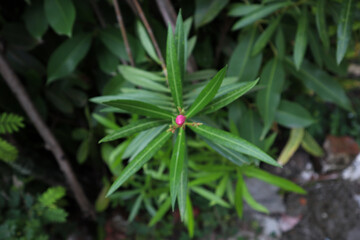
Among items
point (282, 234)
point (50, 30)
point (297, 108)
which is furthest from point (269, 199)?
point (50, 30)

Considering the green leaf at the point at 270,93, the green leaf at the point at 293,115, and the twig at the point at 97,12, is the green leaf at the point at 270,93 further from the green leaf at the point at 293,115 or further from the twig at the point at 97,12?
the twig at the point at 97,12

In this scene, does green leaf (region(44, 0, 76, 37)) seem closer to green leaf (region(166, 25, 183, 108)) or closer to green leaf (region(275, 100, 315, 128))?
green leaf (region(166, 25, 183, 108))

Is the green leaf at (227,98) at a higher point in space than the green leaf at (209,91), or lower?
lower

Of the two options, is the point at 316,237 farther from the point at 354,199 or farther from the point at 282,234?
the point at 354,199

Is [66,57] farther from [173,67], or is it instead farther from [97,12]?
[173,67]

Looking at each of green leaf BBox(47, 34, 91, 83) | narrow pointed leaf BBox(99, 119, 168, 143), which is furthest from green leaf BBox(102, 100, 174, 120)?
green leaf BBox(47, 34, 91, 83)

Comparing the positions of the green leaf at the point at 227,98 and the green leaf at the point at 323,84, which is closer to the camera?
the green leaf at the point at 227,98

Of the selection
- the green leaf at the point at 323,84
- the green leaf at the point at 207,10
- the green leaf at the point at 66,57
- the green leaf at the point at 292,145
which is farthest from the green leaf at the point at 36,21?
the green leaf at the point at 292,145

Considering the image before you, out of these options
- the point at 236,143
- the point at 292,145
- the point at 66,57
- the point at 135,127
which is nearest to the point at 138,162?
the point at 135,127
